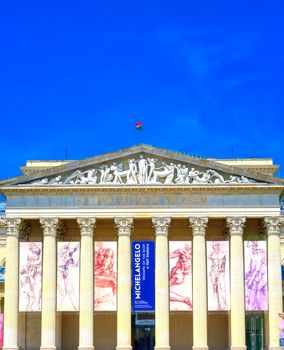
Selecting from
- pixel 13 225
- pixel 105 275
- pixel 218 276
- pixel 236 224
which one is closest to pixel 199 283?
pixel 218 276

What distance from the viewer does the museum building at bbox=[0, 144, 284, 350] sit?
224ft

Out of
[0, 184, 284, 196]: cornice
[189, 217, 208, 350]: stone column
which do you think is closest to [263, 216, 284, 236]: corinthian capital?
[0, 184, 284, 196]: cornice

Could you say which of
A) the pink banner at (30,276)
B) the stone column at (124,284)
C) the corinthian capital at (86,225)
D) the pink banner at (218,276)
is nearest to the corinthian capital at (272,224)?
the pink banner at (218,276)

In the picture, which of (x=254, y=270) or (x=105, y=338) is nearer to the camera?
(x=254, y=270)

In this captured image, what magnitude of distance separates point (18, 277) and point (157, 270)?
Result: 11.0 m

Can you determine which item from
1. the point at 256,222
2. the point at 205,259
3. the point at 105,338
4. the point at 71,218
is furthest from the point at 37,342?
the point at 256,222

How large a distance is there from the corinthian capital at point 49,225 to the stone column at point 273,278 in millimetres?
16776

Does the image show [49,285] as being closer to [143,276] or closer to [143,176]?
[143,276]

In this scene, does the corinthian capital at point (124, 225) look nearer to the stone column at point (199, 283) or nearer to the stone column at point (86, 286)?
the stone column at point (86, 286)

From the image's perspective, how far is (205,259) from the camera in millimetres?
69188

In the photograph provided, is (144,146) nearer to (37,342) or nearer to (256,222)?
(256,222)

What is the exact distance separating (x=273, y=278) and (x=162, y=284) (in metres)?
8.74

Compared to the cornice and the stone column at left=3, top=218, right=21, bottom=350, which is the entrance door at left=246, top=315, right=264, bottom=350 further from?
the stone column at left=3, top=218, right=21, bottom=350

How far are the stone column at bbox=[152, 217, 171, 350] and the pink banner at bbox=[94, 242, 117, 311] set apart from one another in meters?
3.39
